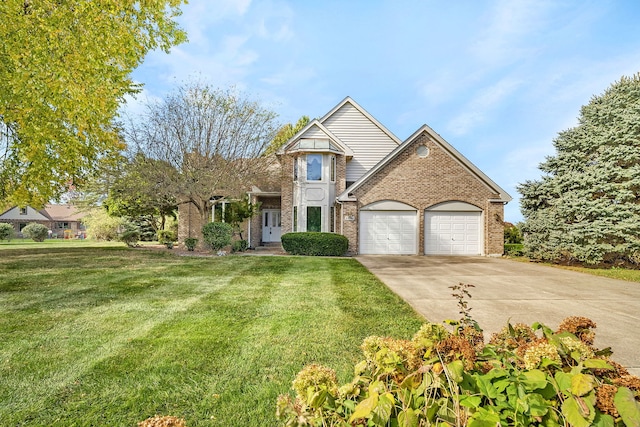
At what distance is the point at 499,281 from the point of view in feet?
29.7

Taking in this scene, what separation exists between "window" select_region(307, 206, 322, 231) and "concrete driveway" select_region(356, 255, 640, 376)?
802 centimetres

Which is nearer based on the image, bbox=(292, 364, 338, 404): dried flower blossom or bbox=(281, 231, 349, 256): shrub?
bbox=(292, 364, 338, 404): dried flower blossom

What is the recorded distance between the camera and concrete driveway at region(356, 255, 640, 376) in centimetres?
480

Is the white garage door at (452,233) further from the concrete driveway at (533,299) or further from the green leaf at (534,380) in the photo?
the green leaf at (534,380)

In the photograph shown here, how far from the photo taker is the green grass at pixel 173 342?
2.74m

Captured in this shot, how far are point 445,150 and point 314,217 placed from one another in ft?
24.8

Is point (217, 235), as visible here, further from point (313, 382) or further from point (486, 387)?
point (486, 387)

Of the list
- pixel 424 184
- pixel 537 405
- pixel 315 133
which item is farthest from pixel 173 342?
pixel 315 133

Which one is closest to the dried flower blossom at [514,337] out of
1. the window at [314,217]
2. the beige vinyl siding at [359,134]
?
the window at [314,217]

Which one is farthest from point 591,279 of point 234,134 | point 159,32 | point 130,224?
point 130,224

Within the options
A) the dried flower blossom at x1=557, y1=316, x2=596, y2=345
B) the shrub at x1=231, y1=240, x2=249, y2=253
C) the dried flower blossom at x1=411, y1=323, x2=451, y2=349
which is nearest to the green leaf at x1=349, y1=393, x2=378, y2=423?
the dried flower blossom at x1=411, y1=323, x2=451, y2=349

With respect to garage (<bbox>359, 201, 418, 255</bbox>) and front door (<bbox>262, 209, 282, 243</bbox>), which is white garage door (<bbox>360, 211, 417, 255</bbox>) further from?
front door (<bbox>262, 209, 282, 243</bbox>)

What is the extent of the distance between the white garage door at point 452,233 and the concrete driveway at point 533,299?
6072 millimetres

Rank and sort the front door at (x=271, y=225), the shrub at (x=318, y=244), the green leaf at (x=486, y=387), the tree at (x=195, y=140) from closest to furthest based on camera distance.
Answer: the green leaf at (x=486, y=387)
the shrub at (x=318, y=244)
the tree at (x=195, y=140)
the front door at (x=271, y=225)
